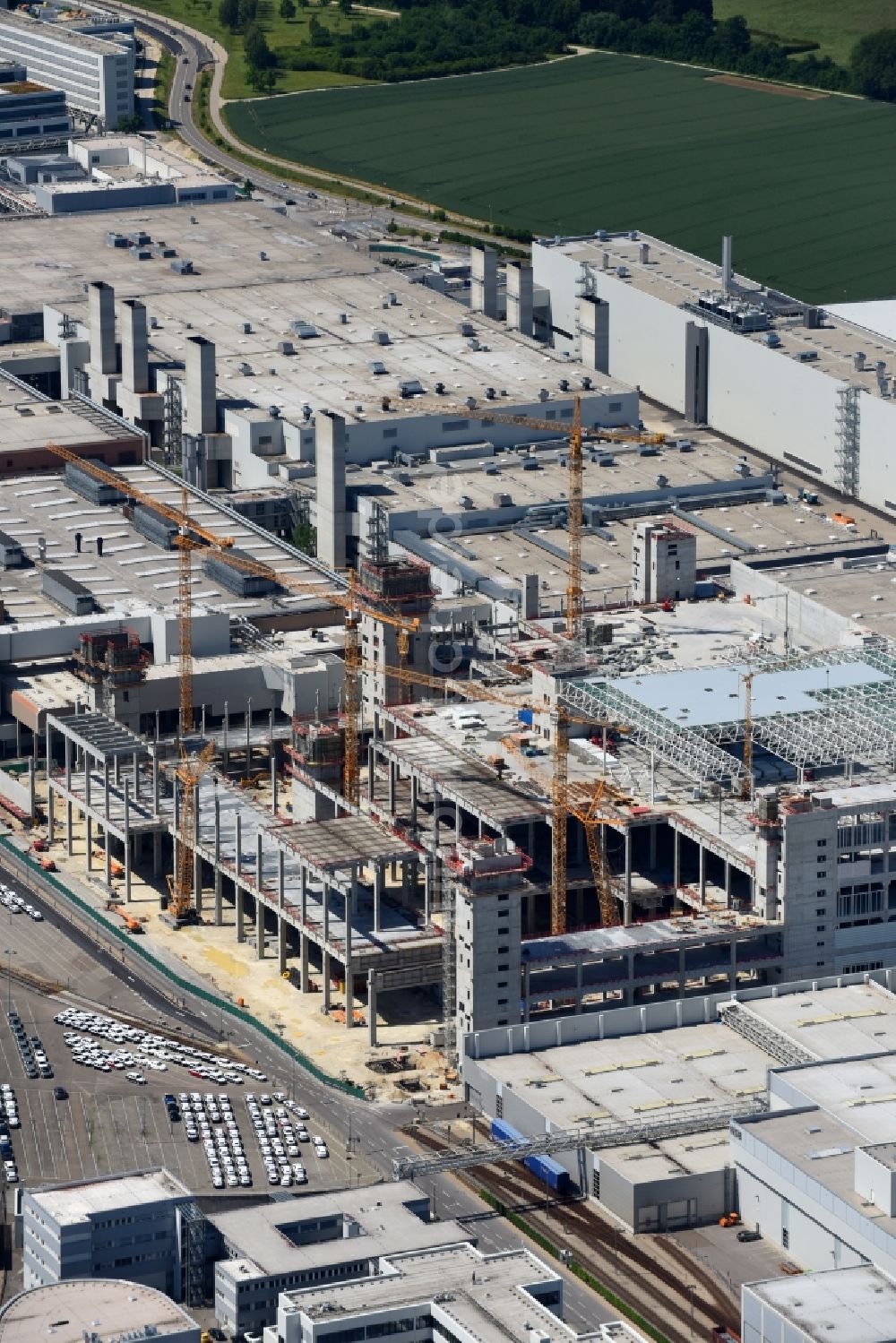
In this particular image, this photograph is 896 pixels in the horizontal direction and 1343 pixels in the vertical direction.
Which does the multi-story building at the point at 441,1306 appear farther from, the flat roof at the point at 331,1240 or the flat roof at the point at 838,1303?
the flat roof at the point at 838,1303

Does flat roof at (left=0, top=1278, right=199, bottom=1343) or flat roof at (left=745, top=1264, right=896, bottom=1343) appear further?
flat roof at (left=745, top=1264, right=896, bottom=1343)

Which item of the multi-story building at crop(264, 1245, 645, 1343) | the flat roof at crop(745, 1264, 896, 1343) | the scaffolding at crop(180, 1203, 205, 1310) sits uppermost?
the multi-story building at crop(264, 1245, 645, 1343)

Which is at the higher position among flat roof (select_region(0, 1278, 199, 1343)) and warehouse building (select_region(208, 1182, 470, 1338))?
flat roof (select_region(0, 1278, 199, 1343))

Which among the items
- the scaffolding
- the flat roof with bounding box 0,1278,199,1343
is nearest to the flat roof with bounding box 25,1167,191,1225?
the scaffolding

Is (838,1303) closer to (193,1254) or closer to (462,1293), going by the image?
(462,1293)

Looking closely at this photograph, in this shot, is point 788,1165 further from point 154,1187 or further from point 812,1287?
point 154,1187

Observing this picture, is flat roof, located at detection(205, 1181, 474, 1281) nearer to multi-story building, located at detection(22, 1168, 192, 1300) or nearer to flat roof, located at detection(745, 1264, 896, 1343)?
multi-story building, located at detection(22, 1168, 192, 1300)

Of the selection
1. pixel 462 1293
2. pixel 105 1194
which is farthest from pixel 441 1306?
pixel 105 1194
